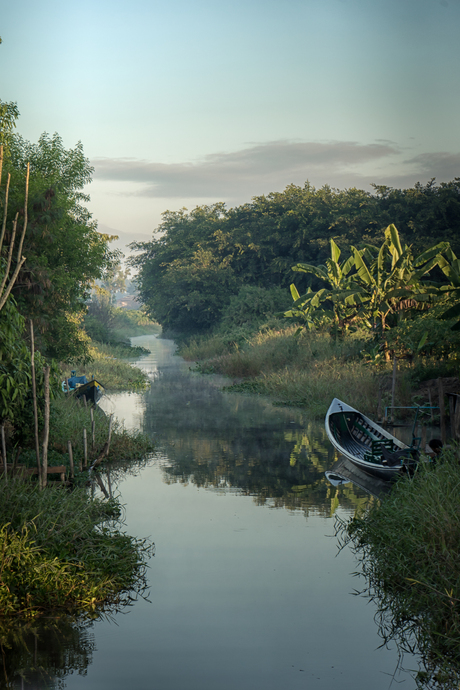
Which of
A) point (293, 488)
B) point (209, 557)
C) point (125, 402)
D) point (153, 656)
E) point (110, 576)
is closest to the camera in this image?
point (153, 656)

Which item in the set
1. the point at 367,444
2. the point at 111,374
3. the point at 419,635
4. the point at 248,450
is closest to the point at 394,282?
the point at 248,450

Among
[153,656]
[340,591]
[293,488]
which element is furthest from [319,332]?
[153,656]

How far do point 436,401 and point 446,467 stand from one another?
10.2 m

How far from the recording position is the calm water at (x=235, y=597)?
611 cm

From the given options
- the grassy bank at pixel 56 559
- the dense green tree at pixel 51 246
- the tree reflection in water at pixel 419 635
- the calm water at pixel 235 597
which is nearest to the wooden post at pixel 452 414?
the calm water at pixel 235 597

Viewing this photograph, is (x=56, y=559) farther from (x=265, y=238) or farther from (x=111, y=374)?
(x=265, y=238)

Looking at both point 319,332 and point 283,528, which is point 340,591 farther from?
point 319,332

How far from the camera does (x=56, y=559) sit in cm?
705

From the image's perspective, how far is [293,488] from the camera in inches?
511

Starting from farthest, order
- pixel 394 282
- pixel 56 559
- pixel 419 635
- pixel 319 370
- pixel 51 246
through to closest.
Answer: pixel 394 282 → pixel 319 370 → pixel 51 246 → pixel 56 559 → pixel 419 635

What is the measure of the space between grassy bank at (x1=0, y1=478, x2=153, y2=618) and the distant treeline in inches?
1274

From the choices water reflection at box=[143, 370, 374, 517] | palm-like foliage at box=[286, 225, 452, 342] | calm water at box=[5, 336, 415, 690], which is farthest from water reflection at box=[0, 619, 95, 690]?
palm-like foliage at box=[286, 225, 452, 342]

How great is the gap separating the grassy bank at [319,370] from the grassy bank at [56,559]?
10.9 metres

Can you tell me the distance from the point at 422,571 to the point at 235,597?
219 centimetres
